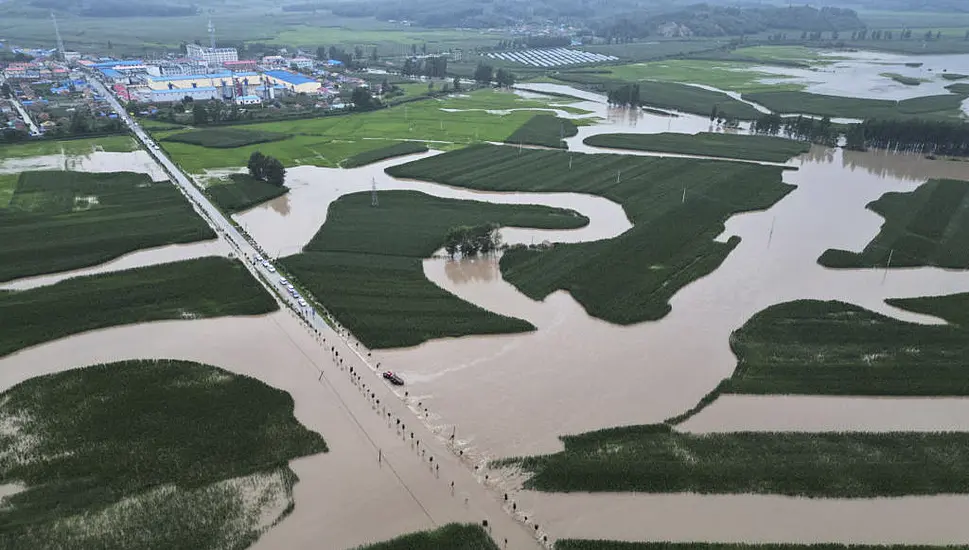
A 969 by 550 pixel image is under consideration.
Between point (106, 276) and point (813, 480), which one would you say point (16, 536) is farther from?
point (813, 480)

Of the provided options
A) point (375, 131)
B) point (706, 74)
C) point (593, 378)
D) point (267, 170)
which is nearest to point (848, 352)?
point (593, 378)

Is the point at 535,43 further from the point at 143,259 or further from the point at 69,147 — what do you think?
the point at 143,259

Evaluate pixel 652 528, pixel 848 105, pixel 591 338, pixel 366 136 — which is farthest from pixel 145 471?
pixel 848 105

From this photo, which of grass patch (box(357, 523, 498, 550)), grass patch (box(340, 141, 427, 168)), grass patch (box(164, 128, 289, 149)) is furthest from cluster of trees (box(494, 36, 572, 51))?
grass patch (box(357, 523, 498, 550))

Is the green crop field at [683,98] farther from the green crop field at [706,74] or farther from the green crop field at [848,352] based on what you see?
the green crop field at [848,352]

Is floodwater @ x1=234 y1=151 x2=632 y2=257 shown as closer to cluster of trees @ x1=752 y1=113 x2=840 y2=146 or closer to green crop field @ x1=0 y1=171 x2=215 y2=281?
green crop field @ x1=0 y1=171 x2=215 y2=281

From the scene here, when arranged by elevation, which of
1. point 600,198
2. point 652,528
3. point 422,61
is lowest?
point 652,528
